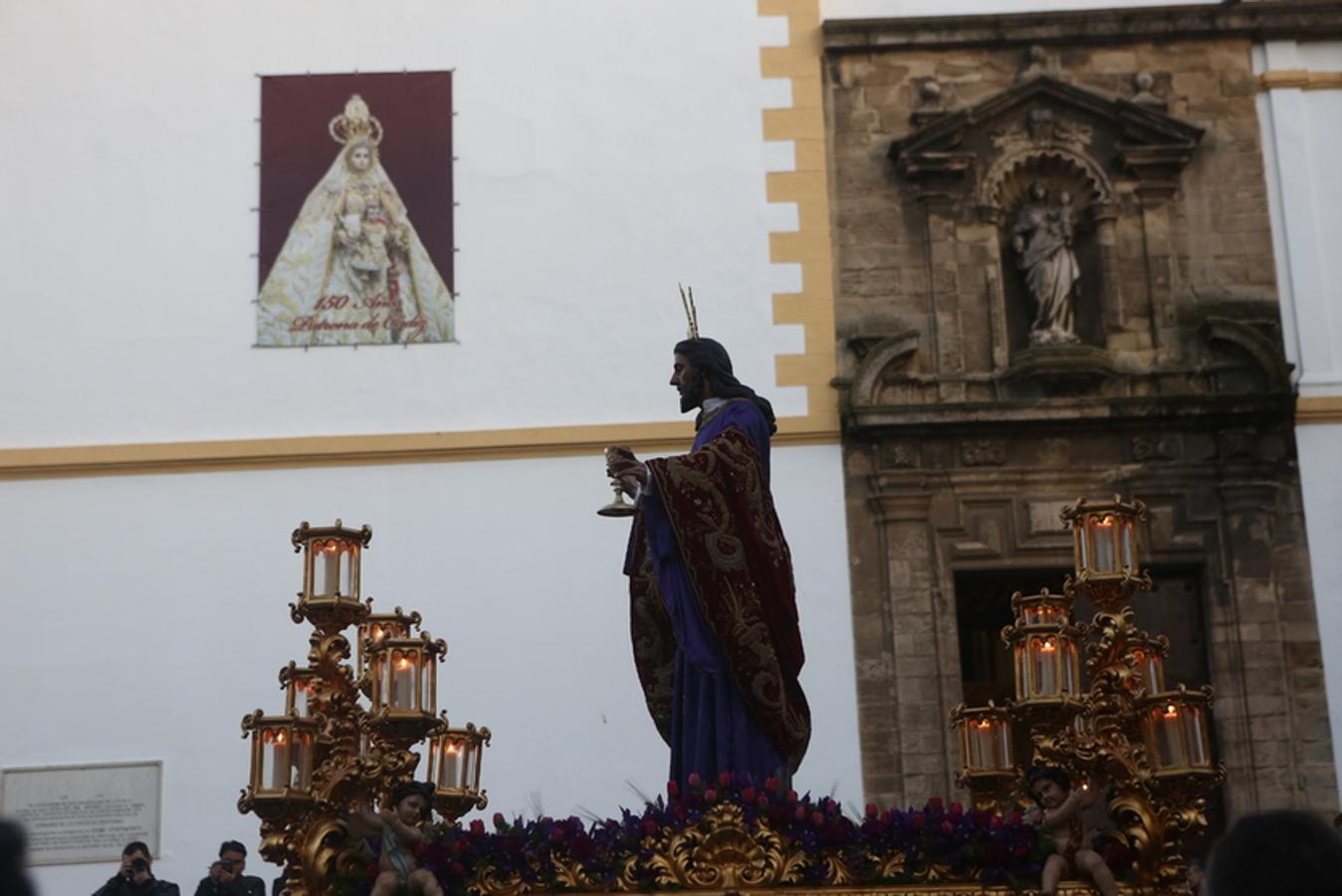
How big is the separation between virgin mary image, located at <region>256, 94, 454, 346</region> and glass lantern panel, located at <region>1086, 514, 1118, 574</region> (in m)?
6.66

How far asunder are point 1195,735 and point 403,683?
101 inches

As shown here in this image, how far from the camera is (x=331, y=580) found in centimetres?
719

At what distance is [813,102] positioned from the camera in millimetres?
13430

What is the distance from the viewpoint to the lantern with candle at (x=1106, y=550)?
698 centimetres

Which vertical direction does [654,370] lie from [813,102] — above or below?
below

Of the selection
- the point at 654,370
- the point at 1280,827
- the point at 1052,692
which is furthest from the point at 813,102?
the point at 1280,827

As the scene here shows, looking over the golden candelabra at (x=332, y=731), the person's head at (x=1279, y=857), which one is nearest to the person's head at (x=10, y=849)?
the person's head at (x=1279, y=857)

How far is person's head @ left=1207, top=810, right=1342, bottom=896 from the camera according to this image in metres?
2.80

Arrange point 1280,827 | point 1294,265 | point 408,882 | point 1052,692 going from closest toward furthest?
point 1280,827, point 408,882, point 1052,692, point 1294,265

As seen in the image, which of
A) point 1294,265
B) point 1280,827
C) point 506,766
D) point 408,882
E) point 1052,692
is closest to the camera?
point 1280,827

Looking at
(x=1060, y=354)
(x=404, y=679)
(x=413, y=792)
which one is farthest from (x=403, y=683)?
(x=1060, y=354)

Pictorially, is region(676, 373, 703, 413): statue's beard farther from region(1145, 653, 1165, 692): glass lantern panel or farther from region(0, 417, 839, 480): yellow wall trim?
region(0, 417, 839, 480): yellow wall trim

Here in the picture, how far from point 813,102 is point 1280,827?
10916mm

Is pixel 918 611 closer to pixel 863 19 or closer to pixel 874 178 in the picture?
pixel 874 178
